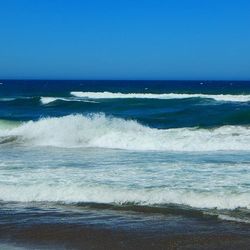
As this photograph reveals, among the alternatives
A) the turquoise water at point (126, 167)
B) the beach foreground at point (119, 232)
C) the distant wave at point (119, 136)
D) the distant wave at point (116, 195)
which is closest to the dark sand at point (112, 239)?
the beach foreground at point (119, 232)

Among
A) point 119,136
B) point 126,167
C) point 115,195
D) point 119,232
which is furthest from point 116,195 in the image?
point 119,136

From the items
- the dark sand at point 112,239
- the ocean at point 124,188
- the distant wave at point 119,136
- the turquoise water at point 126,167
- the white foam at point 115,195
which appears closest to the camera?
the dark sand at point 112,239

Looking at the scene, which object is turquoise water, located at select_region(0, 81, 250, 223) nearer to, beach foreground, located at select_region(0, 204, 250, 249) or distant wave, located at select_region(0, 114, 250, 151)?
distant wave, located at select_region(0, 114, 250, 151)

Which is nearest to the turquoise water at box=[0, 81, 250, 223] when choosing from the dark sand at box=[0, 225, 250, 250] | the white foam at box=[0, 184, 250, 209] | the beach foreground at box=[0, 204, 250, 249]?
the white foam at box=[0, 184, 250, 209]

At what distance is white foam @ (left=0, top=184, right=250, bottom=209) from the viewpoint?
8445 millimetres

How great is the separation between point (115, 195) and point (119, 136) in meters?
8.60

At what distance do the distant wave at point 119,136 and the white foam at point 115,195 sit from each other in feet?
21.1

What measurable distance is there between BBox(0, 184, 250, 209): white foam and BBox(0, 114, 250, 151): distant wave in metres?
6.44

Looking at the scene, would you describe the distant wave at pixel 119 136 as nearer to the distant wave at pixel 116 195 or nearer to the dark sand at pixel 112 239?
the distant wave at pixel 116 195

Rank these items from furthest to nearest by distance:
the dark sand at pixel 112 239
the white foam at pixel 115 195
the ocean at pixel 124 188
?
the white foam at pixel 115 195, the ocean at pixel 124 188, the dark sand at pixel 112 239

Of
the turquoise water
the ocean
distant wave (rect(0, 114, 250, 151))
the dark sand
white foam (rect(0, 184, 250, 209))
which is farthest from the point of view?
distant wave (rect(0, 114, 250, 151))

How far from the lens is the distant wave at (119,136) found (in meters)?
15.9

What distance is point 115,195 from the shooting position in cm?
903

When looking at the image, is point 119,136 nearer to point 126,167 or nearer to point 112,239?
point 126,167
